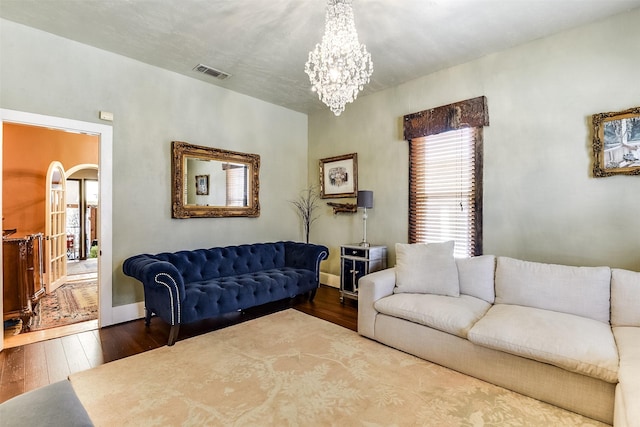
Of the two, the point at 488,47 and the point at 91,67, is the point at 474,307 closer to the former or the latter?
the point at 488,47

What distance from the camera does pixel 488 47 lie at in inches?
125

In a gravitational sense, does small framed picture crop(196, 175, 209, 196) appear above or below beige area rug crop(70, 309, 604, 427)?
above

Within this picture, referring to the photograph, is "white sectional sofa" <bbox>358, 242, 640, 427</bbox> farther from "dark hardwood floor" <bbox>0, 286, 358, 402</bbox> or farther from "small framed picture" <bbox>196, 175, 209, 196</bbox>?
"small framed picture" <bbox>196, 175, 209, 196</bbox>

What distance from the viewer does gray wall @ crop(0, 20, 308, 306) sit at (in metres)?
2.93

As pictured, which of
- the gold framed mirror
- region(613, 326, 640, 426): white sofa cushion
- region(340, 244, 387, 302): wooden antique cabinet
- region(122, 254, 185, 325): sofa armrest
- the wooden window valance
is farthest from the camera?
region(340, 244, 387, 302): wooden antique cabinet

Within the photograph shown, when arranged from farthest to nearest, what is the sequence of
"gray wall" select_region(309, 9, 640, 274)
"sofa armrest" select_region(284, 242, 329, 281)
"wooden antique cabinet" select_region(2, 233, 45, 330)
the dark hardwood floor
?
"sofa armrest" select_region(284, 242, 329, 281) < "wooden antique cabinet" select_region(2, 233, 45, 330) < "gray wall" select_region(309, 9, 640, 274) < the dark hardwood floor

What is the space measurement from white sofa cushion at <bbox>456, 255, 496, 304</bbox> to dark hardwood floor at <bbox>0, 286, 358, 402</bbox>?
4.15ft

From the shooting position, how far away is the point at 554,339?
195 cm

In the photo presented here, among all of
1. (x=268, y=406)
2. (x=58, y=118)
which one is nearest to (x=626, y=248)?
(x=268, y=406)

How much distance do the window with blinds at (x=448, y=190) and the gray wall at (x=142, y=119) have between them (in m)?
2.32

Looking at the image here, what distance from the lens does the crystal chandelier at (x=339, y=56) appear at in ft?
7.52

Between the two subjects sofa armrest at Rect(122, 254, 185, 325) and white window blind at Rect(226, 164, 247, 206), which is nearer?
sofa armrest at Rect(122, 254, 185, 325)

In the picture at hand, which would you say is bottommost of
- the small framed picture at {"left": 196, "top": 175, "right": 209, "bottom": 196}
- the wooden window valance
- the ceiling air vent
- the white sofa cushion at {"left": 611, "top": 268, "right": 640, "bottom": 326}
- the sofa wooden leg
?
the sofa wooden leg

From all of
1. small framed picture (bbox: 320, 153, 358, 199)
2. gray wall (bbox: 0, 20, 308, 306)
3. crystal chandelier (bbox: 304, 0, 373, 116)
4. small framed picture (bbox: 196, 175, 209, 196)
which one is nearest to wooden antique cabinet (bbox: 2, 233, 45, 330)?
gray wall (bbox: 0, 20, 308, 306)
